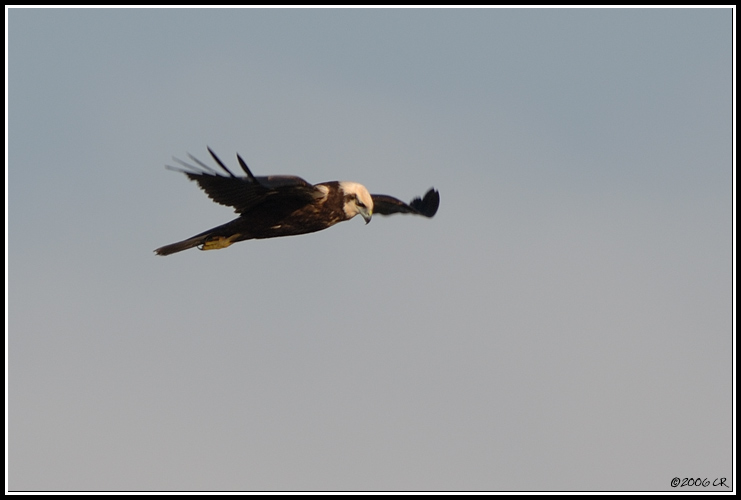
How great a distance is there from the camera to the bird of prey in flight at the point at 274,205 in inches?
440

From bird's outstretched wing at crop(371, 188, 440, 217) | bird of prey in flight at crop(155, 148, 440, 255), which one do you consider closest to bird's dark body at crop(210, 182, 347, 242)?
bird of prey in flight at crop(155, 148, 440, 255)

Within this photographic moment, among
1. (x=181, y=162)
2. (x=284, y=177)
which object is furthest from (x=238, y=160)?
(x=284, y=177)

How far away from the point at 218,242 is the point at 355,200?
1.85m

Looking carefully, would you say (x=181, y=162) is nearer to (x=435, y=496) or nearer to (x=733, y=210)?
(x=435, y=496)

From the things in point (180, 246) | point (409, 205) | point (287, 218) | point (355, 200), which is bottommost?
point (180, 246)

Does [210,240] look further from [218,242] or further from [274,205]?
[274,205]

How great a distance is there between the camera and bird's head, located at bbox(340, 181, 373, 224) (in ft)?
39.6

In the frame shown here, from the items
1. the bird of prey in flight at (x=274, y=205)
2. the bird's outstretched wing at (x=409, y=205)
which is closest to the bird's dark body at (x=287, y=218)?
the bird of prey in flight at (x=274, y=205)

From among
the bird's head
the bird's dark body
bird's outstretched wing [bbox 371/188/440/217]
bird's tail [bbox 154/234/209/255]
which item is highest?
bird's outstretched wing [bbox 371/188/440/217]

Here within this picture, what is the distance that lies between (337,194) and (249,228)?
3.91ft

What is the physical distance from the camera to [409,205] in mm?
14977

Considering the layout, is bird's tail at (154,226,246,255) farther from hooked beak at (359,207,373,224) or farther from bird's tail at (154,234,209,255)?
hooked beak at (359,207,373,224)

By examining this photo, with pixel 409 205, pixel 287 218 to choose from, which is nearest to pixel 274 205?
pixel 287 218

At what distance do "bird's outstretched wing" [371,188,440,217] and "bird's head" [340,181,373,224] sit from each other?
5.87 feet
